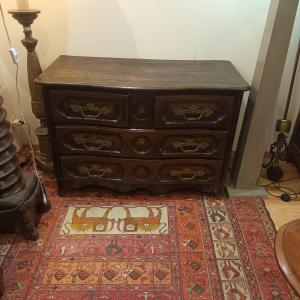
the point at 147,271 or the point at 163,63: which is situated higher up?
the point at 163,63

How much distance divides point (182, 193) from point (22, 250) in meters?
0.99

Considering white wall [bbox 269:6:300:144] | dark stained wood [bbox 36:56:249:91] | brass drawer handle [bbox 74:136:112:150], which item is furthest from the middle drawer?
white wall [bbox 269:6:300:144]

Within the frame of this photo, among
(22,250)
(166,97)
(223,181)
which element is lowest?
(22,250)

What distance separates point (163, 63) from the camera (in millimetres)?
1837

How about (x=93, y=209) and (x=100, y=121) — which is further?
(x=93, y=209)

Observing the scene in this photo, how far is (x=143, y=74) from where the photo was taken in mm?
1646

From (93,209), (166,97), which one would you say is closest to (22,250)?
(93,209)

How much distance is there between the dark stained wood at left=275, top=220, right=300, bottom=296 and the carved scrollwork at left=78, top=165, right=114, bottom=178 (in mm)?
1143

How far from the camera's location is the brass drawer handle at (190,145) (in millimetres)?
1687

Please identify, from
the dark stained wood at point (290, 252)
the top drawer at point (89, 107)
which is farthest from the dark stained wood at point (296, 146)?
the dark stained wood at point (290, 252)

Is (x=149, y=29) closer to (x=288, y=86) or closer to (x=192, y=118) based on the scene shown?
(x=192, y=118)

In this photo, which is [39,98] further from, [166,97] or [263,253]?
[263,253]

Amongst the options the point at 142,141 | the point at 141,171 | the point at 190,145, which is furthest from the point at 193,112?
the point at 141,171

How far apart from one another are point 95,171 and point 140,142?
1.15 ft
